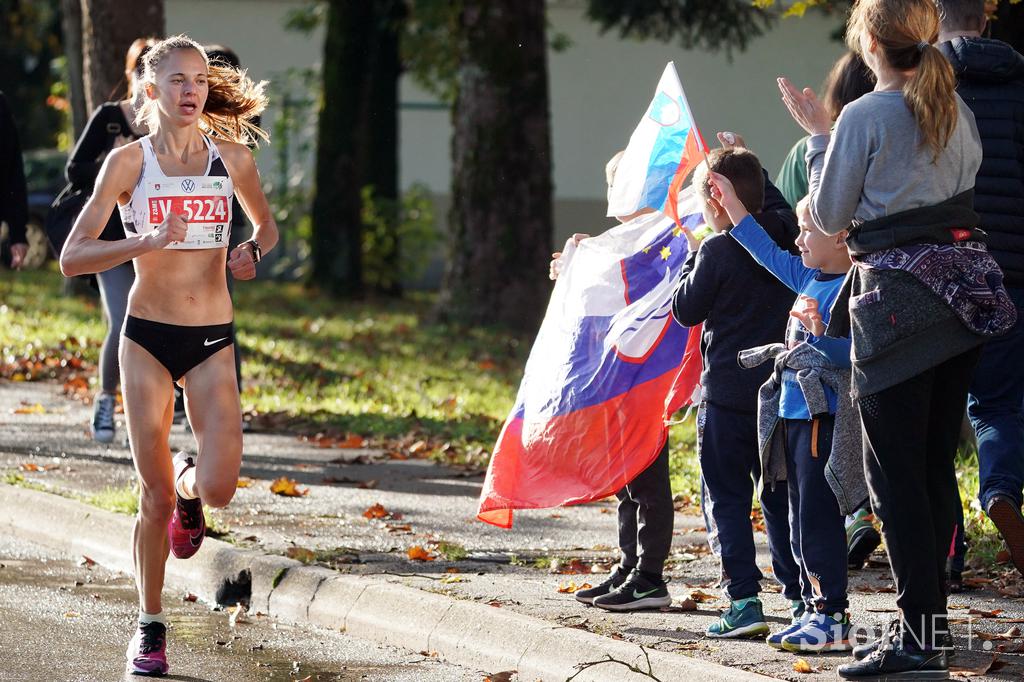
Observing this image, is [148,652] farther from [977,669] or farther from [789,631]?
[977,669]

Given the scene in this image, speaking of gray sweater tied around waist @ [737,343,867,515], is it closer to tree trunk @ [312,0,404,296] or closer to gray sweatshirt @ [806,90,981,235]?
gray sweatshirt @ [806,90,981,235]

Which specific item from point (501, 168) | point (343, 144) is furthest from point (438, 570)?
point (343, 144)

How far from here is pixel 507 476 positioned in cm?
574

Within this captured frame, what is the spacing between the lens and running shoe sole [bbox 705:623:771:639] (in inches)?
209

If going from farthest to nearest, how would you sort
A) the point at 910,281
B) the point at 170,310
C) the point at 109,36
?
the point at 109,36, the point at 170,310, the point at 910,281

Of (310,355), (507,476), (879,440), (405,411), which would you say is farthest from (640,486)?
(310,355)

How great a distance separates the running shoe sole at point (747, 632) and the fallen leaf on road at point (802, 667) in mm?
393

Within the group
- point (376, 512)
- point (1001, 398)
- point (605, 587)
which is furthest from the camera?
point (376, 512)

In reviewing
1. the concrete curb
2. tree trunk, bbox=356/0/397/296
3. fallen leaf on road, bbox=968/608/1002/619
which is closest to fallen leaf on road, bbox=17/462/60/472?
the concrete curb

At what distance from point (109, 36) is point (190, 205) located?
8635 mm

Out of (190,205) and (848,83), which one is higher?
(848,83)

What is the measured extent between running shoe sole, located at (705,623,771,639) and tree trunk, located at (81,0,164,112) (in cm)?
950

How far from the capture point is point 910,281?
453 cm

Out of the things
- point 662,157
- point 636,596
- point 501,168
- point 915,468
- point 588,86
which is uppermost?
point 588,86
